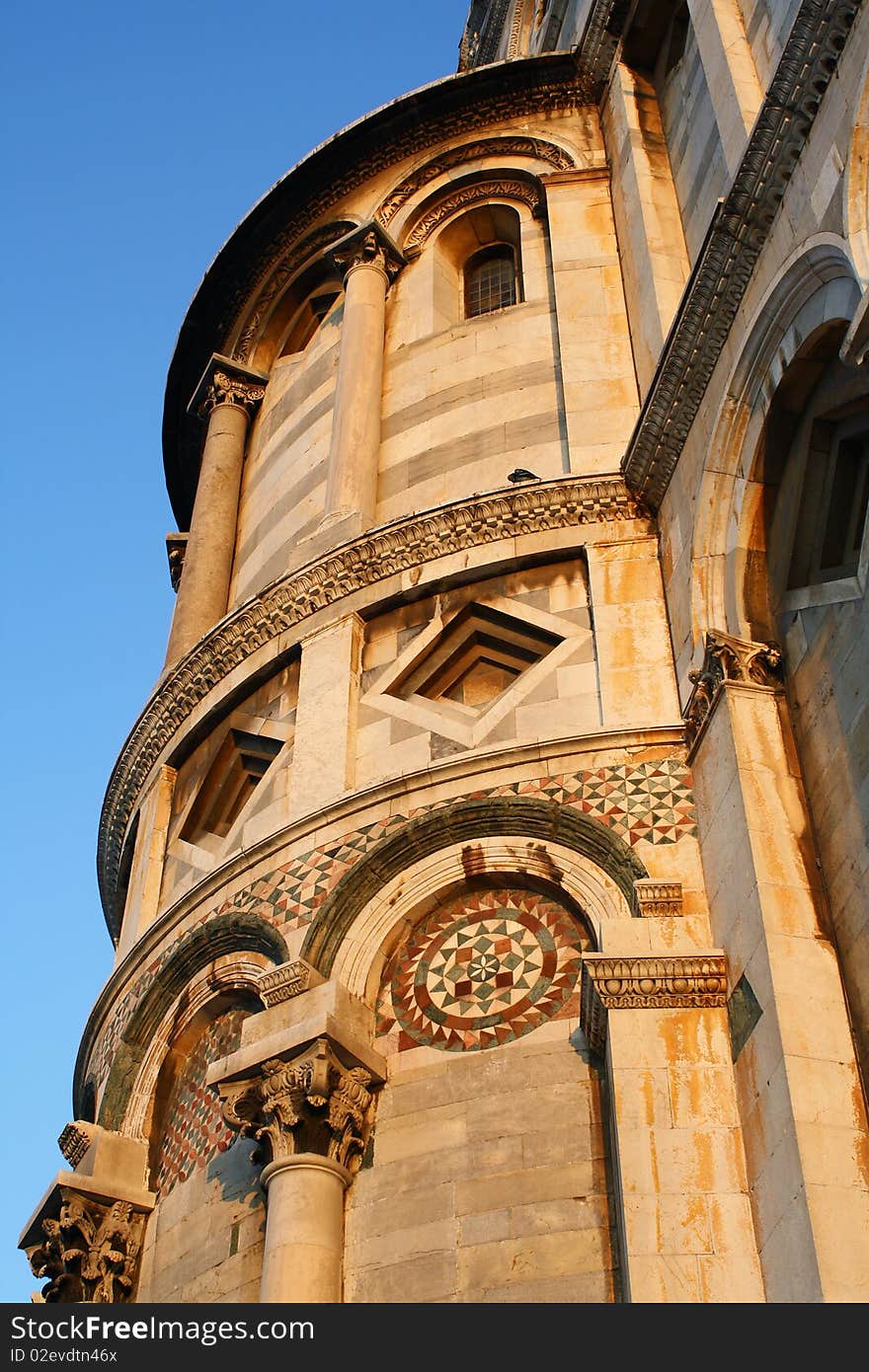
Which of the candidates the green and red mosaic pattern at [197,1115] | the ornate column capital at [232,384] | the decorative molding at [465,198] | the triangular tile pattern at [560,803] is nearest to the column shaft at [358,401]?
the decorative molding at [465,198]

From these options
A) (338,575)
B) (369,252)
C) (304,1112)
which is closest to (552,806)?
(304,1112)

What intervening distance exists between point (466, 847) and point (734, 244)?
4690 mm

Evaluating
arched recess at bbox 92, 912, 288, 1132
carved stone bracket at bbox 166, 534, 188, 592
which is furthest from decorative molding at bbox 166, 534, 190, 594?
arched recess at bbox 92, 912, 288, 1132

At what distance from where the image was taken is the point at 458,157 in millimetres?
18844

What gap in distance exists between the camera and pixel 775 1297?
839cm

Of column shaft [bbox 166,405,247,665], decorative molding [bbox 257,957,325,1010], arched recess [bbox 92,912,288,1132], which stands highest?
column shaft [bbox 166,405,247,665]

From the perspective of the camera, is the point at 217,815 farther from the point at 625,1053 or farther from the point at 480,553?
the point at 625,1053

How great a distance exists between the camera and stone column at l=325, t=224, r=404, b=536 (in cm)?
1520

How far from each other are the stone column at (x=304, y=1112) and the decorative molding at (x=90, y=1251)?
1.43 meters

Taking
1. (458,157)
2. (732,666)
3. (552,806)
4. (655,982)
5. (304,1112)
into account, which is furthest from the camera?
(458,157)

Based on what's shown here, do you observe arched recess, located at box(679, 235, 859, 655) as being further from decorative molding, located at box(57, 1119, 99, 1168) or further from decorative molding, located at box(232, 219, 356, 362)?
decorative molding, located at box(232, 219, 356, 362)

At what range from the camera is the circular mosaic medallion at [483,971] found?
10742mm

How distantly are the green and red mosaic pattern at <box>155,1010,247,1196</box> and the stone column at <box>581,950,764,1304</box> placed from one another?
119 inches

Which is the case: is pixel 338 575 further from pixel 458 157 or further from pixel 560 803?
pixel 458 157
